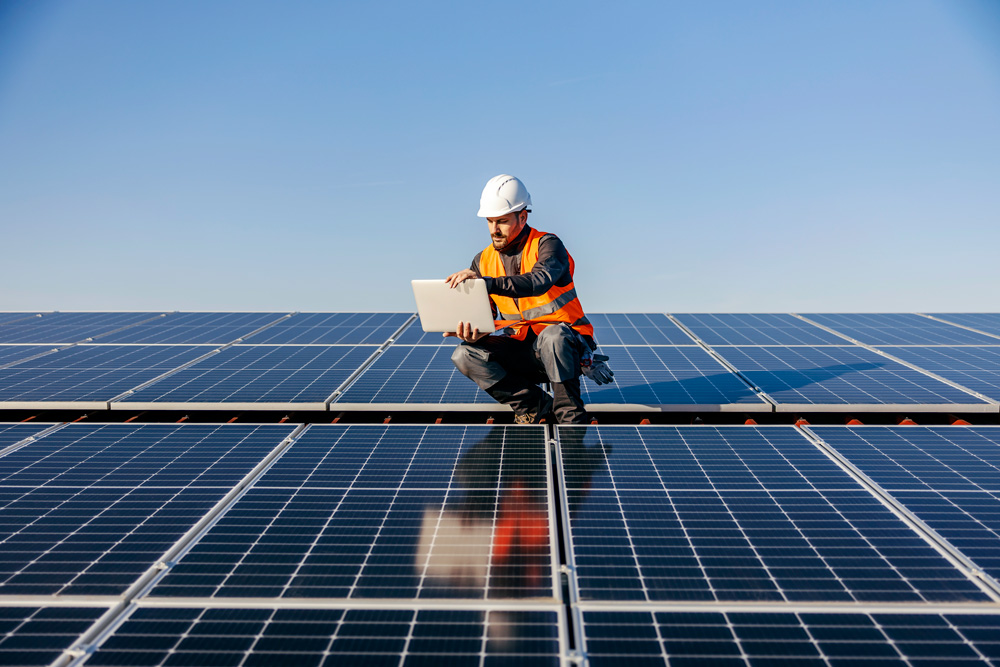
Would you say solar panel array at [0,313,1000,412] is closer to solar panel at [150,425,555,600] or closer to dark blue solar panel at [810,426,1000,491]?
dark blue solar panel at [810,426,1000,491]

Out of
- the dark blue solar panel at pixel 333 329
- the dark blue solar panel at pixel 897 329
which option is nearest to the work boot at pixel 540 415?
the dark blue solar panel at pixel 333 329

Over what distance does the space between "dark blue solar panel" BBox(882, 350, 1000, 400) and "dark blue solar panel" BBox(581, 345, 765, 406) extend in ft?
8.24

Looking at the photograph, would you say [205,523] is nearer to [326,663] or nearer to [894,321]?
[326,663]

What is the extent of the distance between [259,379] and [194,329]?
13.8 ft

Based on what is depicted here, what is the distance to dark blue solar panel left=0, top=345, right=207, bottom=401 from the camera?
616cm

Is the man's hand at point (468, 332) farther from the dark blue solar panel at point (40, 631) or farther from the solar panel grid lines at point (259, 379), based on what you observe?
the dark blue solar panel at point (40, 631)

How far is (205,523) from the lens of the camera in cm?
349

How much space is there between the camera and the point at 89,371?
7043 mm

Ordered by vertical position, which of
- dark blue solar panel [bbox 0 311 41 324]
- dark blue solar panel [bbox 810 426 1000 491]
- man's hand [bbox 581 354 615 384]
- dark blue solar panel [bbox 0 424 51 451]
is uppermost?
dark blue solar panel [bbox 0 311 41 324]

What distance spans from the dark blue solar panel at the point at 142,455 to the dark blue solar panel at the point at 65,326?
203 inches

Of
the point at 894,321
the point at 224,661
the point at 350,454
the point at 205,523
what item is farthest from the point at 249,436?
the point at 894,321

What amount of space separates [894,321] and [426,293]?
376 inches

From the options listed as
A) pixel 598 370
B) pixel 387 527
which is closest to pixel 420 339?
pixel 598 370

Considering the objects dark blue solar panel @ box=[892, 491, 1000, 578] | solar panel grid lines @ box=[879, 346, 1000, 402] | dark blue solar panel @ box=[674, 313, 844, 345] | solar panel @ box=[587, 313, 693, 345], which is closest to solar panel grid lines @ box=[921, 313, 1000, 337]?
solar panel grid lines @ box=[879, 346, 1000, 402]
